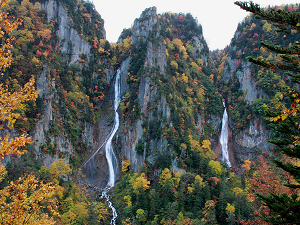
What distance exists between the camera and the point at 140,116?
4988 cm

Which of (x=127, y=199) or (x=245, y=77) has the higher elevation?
(x=245, y=77)

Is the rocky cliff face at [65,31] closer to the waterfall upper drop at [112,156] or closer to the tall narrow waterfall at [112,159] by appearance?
the tall narrow waterfall at [112,159]

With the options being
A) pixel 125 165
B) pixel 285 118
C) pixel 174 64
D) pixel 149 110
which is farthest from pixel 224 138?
pixel 285 118

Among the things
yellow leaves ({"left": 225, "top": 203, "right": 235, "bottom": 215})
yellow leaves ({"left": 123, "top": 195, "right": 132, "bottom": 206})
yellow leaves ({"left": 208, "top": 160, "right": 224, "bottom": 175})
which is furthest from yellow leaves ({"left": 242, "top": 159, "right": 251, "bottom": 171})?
yellow leaves ({"left": 123, "top": 195, "right": 132, "bottom": 206})

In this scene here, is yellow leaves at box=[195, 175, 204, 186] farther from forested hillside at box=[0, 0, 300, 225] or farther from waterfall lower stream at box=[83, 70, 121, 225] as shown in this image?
waterfall lower stream at box=[83, 70, 121, 225]

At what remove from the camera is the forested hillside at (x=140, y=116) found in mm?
34062

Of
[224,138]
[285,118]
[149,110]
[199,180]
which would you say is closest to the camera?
[285,118]

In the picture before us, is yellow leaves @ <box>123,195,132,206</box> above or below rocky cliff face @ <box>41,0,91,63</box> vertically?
below

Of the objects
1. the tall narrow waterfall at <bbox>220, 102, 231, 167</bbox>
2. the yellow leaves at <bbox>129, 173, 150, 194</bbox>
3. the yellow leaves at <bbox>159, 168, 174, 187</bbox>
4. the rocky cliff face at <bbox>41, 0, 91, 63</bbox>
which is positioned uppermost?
the rocky cliff face at <bbox>41, 0, 91, 63</bbox>

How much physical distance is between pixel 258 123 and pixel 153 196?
115 ft

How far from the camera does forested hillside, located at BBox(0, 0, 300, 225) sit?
1341 inches

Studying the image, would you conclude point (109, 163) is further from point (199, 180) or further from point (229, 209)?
point (229, 209)

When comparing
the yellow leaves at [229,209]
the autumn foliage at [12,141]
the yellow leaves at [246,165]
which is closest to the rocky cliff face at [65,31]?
the yellow leaves at [246,165]

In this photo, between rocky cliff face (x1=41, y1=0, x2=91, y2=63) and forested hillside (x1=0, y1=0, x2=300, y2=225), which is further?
rocky cliff face (x1=41, y1=0, x2=91, y2=63)
